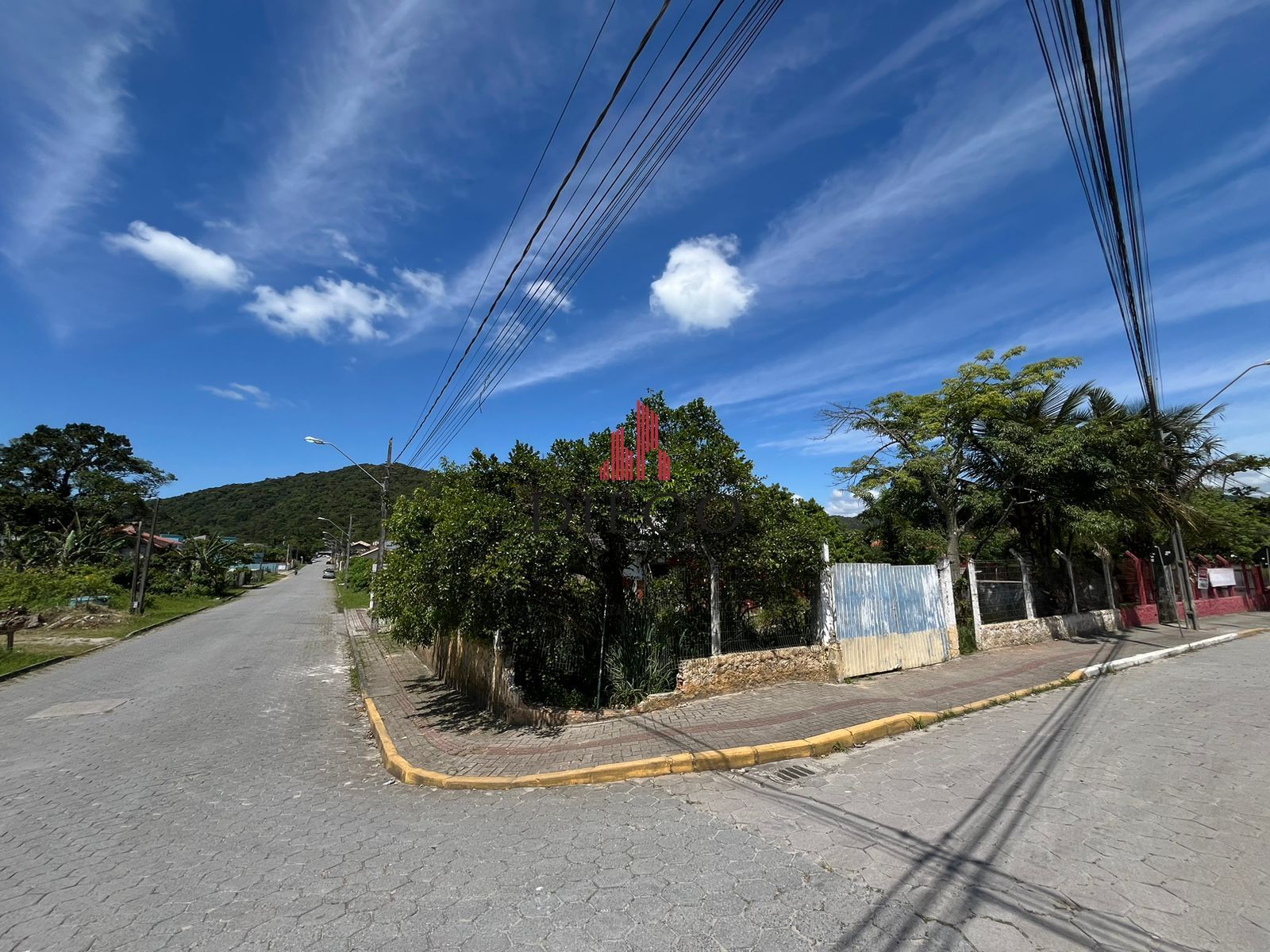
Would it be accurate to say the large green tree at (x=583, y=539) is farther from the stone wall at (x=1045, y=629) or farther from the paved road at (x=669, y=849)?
the stone wall at (x=1045, y=629)

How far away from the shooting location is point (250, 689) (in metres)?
10.5

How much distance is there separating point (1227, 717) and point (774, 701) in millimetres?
5480

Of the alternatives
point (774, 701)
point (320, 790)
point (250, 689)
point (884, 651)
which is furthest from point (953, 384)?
point (250, 689)

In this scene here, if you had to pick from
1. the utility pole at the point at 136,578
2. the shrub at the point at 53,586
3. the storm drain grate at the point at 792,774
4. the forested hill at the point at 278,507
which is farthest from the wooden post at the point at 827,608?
the forested hill at the point at 278,507

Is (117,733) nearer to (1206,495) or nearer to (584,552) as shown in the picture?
(584,552)

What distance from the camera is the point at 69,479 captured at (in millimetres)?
41531

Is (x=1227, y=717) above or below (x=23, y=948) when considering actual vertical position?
above

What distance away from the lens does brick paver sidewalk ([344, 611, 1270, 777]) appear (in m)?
6.13

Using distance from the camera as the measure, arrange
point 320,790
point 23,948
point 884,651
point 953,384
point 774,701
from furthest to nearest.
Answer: point 953,384 → point 884,651 → point 774,701 → point 320,790 → point 23,948

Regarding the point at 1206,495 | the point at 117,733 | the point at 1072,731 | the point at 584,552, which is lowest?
the point at 117,733

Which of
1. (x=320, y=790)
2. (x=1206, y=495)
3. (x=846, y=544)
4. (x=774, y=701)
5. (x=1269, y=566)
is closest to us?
(x=320, y=790)

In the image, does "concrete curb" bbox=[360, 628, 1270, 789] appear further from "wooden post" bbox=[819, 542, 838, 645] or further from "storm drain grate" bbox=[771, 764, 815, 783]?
"wooden post" bbox=[819, 542, 838, 645]

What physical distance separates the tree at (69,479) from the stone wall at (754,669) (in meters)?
42.6

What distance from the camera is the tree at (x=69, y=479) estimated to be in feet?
117
